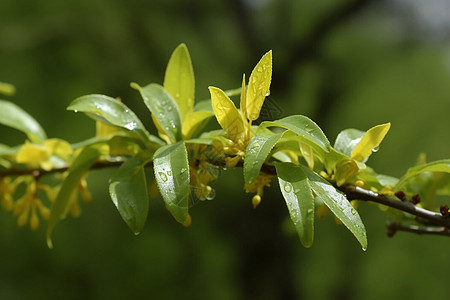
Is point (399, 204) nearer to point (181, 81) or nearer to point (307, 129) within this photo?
point (307, 129)

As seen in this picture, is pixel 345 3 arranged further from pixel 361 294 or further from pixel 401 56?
pixel 361 294

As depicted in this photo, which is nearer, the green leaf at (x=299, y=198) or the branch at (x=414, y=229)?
the green leaf at (x=299, y=198)

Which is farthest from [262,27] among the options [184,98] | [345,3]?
[184,98]

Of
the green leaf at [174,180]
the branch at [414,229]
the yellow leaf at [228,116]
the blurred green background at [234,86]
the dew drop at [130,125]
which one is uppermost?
the yellow leaf at [228,116]

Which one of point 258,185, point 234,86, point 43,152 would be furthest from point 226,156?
point 234,86

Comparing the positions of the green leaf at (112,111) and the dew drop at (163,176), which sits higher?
the green leaf at (112,111)

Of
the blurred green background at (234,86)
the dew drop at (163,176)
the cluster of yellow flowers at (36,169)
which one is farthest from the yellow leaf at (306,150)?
the blurred green background at (234,86)

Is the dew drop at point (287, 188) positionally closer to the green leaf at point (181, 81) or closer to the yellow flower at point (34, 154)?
the green leaf at point (181, 81)
